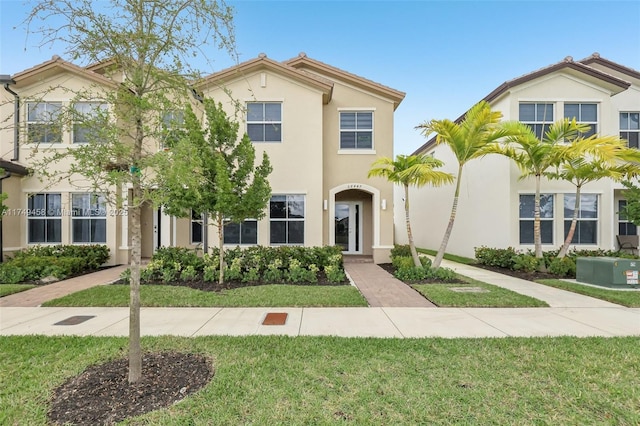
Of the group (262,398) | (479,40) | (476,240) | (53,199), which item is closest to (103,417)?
(262,398)

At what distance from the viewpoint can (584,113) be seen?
12516mm

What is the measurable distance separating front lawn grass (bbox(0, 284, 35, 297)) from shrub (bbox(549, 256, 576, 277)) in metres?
15.5

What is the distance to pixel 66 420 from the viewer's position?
287cm

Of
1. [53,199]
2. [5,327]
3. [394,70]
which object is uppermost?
[394,70]

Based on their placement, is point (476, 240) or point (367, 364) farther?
point (476, 240)

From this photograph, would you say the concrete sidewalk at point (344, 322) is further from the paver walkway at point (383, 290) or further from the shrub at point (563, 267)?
the shrub at point (563, 267)

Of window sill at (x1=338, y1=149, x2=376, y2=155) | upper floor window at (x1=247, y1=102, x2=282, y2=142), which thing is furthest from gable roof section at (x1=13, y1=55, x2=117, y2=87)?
window sill at (x1=338, y1=149, x2=376, y2=155)

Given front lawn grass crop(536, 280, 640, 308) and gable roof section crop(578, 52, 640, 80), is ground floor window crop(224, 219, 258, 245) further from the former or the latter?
gable roof section crop(578, 52, 640, 80)

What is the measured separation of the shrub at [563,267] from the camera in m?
10.3

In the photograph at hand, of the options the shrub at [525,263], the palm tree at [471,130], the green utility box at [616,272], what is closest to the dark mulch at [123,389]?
the palm tree at [471,130]

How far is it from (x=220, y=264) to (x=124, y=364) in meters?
4.90

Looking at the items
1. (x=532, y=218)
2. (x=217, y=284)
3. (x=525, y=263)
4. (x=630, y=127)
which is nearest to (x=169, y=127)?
(x=217, y=284)

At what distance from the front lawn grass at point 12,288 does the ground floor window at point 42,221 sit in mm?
4032

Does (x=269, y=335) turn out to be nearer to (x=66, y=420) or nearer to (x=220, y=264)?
(x=66, y=420)
